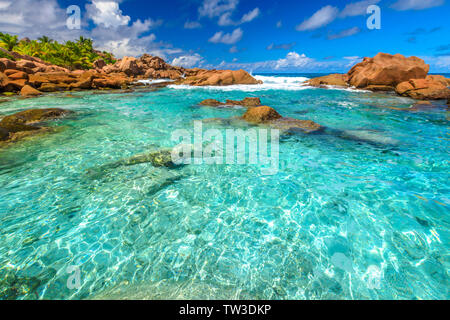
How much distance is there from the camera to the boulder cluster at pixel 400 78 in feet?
67.9

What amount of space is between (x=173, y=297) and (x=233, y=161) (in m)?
4.58

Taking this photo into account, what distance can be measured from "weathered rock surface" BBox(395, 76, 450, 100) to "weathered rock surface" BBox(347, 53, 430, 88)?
170 inches

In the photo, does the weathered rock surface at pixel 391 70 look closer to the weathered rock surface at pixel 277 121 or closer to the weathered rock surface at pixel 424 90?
the weathered rock surface at pixel 424 90

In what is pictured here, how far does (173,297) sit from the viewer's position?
291cm

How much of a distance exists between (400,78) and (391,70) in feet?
5.22

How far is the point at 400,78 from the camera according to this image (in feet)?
86.1

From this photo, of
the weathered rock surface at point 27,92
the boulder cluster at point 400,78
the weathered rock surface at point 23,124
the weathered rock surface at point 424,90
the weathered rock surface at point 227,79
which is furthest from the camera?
the weathered rock surface at point 227,79

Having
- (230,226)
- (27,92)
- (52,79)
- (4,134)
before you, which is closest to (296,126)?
(230,226)


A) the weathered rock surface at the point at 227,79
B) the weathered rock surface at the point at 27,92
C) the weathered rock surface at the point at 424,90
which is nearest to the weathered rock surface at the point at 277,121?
the weathered rock surface at the point at 424,90

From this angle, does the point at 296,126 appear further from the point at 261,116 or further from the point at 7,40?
the point at 7,40

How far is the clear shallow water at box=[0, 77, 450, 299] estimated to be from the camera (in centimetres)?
310

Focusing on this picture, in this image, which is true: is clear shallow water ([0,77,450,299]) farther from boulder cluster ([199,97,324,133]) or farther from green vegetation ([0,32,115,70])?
green vegetation ([0,32,115,70])
